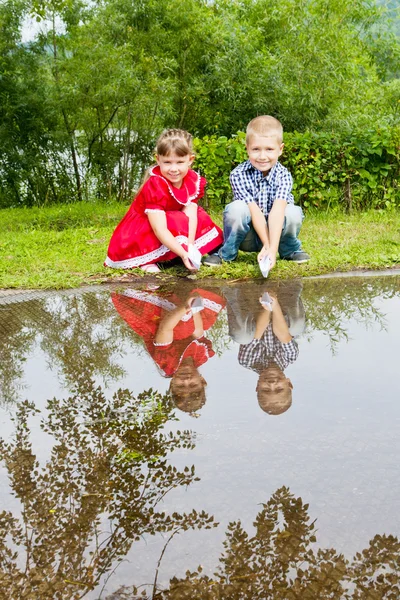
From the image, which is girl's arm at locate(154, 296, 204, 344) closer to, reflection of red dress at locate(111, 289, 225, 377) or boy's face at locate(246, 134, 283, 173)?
reflection of red dress at locate(111, 289, 225, 377)

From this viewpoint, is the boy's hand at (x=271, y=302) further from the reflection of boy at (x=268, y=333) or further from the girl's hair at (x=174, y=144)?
the girl's hair at (x=174, y=144)

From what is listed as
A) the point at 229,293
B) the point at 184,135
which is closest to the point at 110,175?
the point at 184,135

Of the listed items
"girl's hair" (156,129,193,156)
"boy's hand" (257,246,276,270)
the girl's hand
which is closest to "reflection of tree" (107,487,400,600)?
the girl's hand

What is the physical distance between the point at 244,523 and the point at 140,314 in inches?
84.4

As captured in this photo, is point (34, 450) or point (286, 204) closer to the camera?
point (34, 450)

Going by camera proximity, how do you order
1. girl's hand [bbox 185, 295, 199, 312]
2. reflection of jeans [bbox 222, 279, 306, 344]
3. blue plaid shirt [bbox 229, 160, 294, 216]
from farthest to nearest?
blue plaid shirt [bbox 229, 160, 294, 216], girl's hand [bbox 185, 295, 199, 312], reflection of jeans [bbox 222, 279, 306, 344]

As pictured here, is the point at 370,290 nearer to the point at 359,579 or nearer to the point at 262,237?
the point at 262,237

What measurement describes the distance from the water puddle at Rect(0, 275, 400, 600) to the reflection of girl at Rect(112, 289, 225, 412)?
0.01 metres

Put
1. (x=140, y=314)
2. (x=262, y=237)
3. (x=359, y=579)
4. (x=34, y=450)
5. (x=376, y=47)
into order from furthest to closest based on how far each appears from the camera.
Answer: (x=376, y=47) → (x=262, y=237) → (x=140, y=314) → (x=34, y=450) → (x=359, y=579)

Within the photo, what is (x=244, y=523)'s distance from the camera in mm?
1829

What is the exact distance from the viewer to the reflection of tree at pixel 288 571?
62.2 inches

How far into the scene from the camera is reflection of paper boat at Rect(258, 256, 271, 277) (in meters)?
4.54

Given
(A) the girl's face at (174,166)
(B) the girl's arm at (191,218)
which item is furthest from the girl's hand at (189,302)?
(A) the girl's face at (174,166)

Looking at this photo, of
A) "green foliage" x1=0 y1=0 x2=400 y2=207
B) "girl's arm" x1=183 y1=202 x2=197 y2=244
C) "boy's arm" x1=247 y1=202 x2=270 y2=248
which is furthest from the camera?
"green foliage" x1=0 y1=0 x2=400 y2=207
